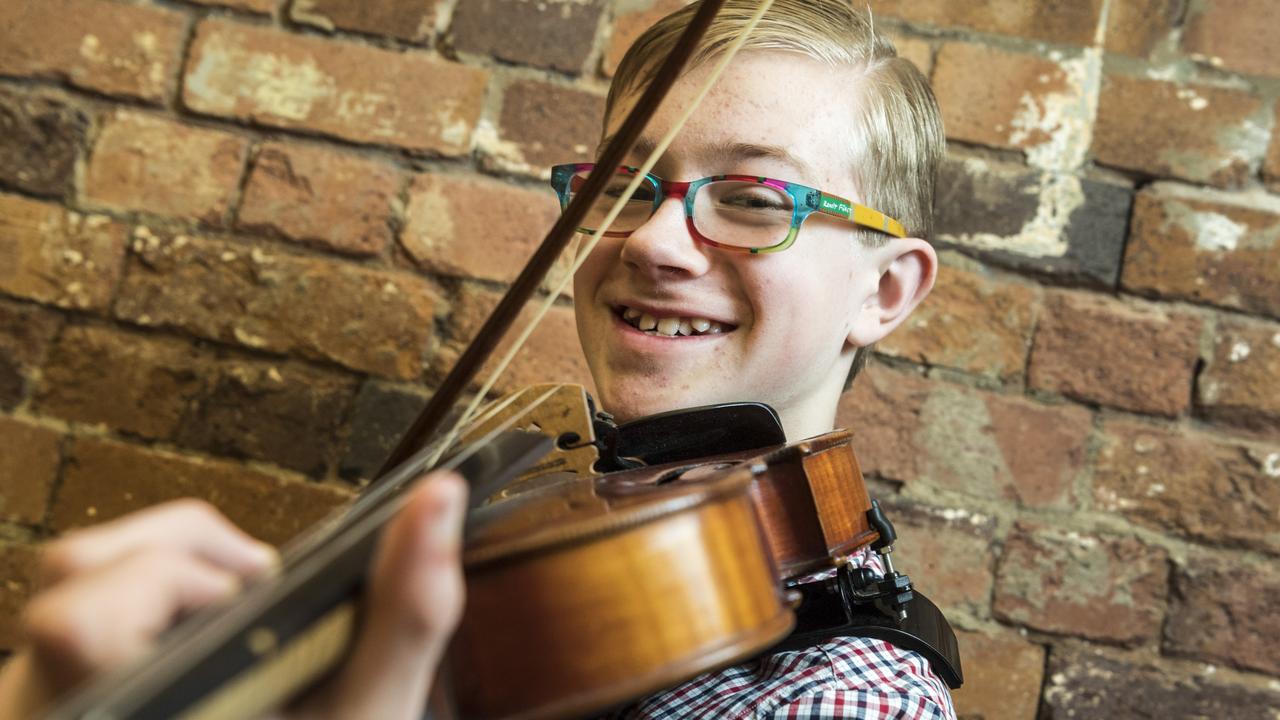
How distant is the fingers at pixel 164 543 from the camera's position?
33 cm

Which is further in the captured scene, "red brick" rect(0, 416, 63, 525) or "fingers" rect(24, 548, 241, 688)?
"red brick" rect(0, 416, 63, 525)

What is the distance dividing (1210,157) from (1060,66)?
182 millimetres

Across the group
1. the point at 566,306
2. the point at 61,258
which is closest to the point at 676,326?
the point at 566,306

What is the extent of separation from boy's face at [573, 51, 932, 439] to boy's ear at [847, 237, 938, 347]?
2 centimetres

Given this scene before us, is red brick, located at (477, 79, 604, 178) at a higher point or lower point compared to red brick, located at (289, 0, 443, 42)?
lower

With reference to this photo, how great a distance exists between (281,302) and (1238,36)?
1073mm

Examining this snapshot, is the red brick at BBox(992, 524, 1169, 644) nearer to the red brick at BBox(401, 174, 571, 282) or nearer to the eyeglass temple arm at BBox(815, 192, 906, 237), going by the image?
the eyeglass temple arm at BBox(815, 192, 906, 237)

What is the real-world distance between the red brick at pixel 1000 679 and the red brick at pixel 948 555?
0.8 inches

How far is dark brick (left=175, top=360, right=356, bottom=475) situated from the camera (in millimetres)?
1048

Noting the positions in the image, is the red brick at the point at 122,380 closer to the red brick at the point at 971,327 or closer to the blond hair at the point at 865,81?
the blond hair at the point at 865,81

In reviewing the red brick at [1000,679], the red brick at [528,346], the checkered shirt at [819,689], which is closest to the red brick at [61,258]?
the red brick at [528,346]

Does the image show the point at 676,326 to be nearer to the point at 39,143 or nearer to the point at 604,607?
the point at 604,607

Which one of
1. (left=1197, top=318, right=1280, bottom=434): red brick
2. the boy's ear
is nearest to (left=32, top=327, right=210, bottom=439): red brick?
the boy's ear

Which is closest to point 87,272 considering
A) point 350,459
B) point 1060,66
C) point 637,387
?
point 350,459
